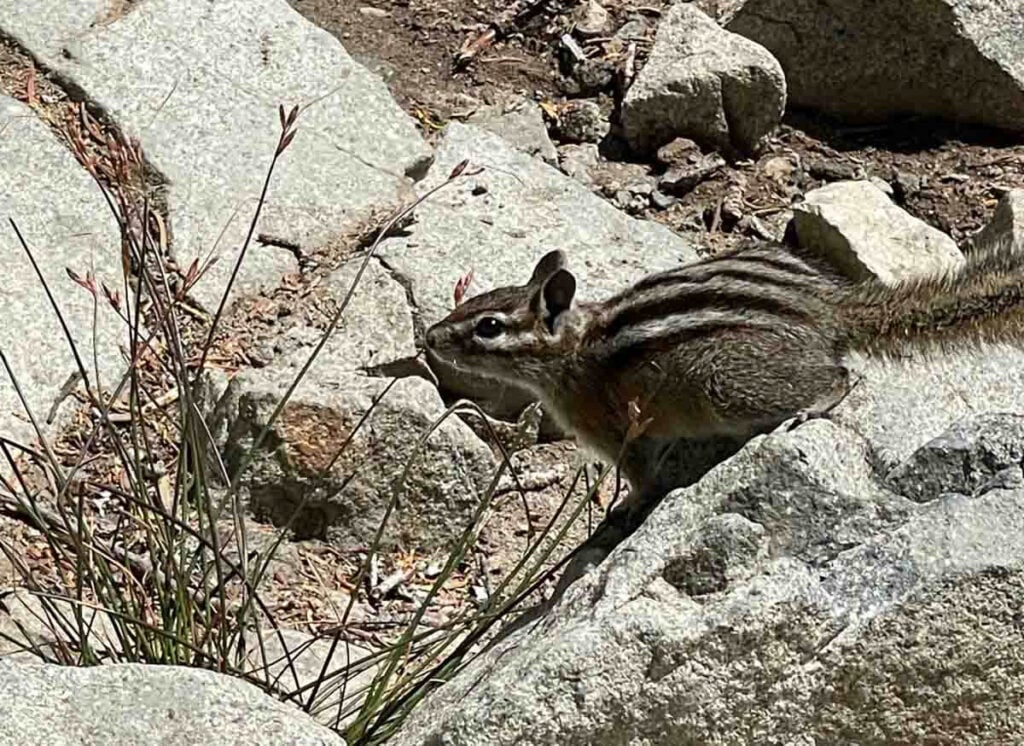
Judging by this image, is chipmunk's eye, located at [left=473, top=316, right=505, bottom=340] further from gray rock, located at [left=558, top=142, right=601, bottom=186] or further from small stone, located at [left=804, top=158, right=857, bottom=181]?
small stone, located at [left=804, top=158, right=857, bottom=181]

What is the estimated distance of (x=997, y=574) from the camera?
348 cm

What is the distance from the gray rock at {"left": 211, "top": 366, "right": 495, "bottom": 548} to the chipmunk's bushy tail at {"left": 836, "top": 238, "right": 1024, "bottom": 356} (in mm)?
1172

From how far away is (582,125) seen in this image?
22.4 feet

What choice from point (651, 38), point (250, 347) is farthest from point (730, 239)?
point (250, 347)

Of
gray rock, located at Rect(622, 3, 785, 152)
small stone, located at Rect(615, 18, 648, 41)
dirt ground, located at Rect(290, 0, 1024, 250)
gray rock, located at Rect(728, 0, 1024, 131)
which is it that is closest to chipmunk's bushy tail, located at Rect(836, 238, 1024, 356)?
dirt ground, located at Rect(290, 0, 1024, 250)

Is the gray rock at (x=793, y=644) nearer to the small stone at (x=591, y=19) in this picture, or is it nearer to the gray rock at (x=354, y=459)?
the gray rock at (x=354, y=459)

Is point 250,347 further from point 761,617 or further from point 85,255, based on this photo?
point 761,617

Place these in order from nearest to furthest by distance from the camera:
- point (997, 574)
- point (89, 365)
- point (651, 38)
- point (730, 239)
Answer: point (997, 574)
point (89, 365)
point (730, 239)
point (651, 38)

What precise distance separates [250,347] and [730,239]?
5.58 ft

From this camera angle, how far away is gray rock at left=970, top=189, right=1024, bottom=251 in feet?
19.1

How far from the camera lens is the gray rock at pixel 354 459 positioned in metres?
5.34

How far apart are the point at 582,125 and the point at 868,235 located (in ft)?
4.30

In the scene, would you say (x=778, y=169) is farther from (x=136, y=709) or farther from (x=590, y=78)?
(x=136, y=709)

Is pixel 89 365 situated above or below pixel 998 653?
below
